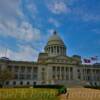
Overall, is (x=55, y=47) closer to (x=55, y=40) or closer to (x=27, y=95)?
(x=55, y=40)

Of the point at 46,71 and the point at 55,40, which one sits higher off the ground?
the point at 55,40

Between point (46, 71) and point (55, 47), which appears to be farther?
point (55, 47)

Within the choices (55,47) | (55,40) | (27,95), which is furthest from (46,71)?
(27,95)

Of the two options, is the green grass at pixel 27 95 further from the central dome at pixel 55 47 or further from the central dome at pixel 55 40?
the central dome at pixel 55 40

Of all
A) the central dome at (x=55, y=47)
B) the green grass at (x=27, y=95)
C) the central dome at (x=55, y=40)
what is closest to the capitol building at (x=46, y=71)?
the central dome at (x=55, y=47)

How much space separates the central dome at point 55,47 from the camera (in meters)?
128

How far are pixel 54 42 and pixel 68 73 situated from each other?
1036 inches

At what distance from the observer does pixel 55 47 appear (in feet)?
424

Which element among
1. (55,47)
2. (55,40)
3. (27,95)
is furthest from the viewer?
(55,40)

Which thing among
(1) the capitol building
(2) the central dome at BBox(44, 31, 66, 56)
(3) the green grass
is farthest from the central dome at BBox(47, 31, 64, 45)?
(3) the green grass

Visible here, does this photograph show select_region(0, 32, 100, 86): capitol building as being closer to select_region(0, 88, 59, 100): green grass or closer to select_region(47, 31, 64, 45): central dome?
select_region(47, 31, 64, 45): central dome

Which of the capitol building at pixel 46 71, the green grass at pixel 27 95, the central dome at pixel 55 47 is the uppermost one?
the central dome at pixel 55 47

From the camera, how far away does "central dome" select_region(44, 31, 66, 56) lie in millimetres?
127738

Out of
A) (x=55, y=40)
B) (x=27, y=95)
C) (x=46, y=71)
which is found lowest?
(x=27, y=95)
